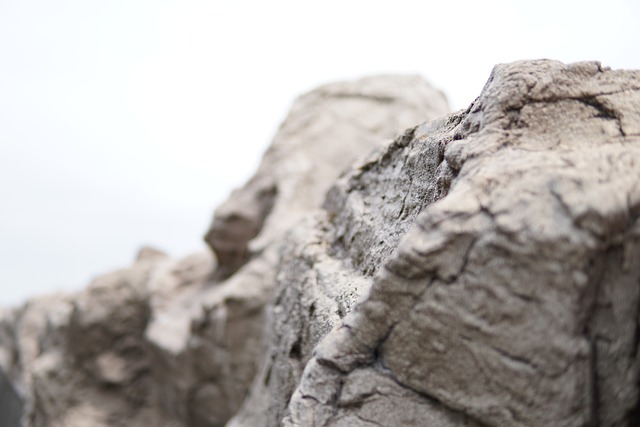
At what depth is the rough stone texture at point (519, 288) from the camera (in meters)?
1.05

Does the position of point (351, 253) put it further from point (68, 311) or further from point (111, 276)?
point (68, 311)

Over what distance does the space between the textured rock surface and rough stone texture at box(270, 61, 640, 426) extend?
2.54 m

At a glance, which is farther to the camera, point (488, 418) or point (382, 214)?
point (382, 214)

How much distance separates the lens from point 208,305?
163 inches

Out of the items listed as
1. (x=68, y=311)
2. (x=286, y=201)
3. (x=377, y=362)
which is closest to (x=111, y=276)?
(x=68, y=311)

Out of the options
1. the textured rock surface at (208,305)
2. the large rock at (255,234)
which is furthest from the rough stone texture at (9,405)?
the large rock at (255,234)

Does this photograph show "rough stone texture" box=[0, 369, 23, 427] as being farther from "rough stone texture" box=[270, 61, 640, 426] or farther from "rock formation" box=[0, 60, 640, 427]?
"rough stone texture" box=[270, 61, 640, 426]

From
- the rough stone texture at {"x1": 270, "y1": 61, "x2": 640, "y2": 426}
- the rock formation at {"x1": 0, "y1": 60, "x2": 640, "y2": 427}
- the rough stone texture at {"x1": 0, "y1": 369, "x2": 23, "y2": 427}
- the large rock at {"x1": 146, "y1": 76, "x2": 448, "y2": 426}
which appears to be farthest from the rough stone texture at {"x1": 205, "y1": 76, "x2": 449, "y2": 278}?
the rough stone texture at {"x1": 0, "y1": 369, "x2": 23, "y2": 427}

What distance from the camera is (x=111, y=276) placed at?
5574mm

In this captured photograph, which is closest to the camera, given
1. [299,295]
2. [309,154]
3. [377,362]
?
[377,362]

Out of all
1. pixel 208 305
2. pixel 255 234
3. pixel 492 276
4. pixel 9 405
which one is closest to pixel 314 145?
pixel 255 234

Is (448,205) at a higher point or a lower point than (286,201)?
lower

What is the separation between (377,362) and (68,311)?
198 inches

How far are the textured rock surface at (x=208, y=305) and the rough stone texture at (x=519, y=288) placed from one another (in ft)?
8.35
